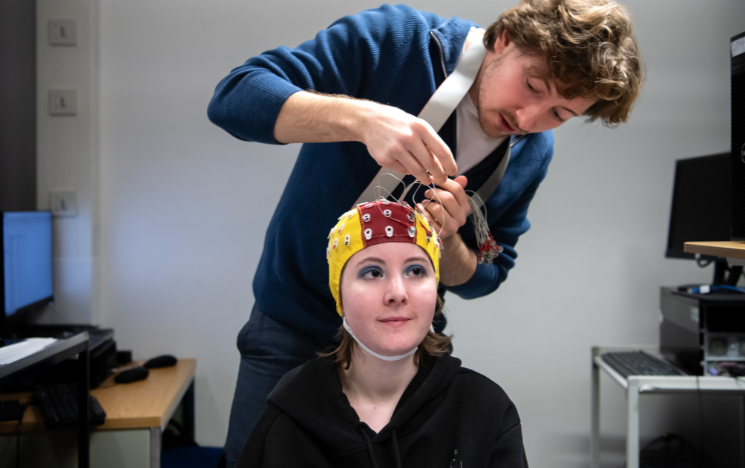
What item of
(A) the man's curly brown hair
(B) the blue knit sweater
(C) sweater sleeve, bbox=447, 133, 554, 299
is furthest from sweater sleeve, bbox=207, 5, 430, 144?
(C) sweater sleeve, bbox=447, 133, 554, 299

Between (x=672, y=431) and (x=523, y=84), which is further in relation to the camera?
(x=672, y=431)

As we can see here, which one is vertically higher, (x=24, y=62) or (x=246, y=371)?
(x=24, y=62)

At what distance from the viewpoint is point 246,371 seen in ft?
4.12

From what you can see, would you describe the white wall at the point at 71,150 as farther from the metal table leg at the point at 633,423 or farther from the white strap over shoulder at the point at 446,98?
the metal table leg at the point at 633,423

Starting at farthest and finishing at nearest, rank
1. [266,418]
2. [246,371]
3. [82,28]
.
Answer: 1. [82,28]
2. [246,371]
3. [266,418]

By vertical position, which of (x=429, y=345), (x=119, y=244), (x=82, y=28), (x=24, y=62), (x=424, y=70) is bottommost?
(x=429, y=345)

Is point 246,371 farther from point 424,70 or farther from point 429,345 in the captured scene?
point 424,70

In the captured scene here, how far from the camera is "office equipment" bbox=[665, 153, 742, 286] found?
6.84 feet

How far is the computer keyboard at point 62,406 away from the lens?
1.64 m

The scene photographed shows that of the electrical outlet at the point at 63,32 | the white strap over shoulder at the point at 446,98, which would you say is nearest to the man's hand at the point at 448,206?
the white strap over shoulder at the point at 446,98

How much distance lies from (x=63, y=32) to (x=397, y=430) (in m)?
2.14

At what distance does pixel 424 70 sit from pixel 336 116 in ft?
1.02

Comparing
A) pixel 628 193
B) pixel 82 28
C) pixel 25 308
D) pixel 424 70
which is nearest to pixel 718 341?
pixel 628 193

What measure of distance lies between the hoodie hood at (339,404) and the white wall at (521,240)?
1392mm
